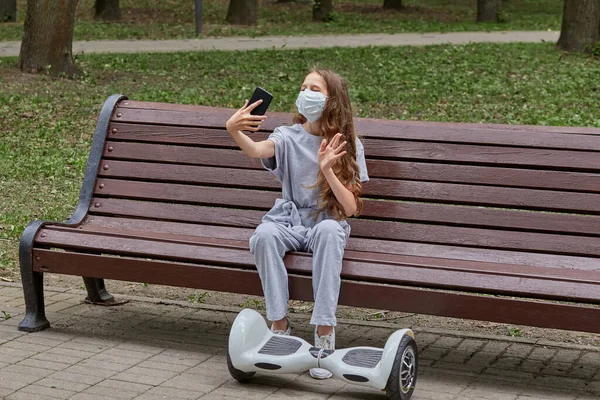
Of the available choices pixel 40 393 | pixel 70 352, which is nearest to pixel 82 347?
pixel 70 352

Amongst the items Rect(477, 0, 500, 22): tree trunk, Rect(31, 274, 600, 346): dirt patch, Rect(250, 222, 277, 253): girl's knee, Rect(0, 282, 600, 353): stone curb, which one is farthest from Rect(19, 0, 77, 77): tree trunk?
Rect(477, 0, 500, 22): tree trunk

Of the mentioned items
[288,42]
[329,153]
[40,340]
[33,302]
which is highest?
[329,153]

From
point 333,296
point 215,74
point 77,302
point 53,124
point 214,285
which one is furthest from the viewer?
point 215,74

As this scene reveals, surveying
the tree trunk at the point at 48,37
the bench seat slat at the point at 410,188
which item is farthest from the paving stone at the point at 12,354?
the tree trunk at the point at 48,37

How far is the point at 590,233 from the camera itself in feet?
15.1

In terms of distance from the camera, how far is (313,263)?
4406 mm

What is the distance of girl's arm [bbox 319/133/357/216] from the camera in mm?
4422

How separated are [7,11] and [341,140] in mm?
21942

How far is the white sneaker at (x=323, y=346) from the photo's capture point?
441 cm

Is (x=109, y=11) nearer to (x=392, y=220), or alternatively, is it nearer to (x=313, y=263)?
(x=392, y=220)

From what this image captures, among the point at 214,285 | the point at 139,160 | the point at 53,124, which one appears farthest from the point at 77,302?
the point at 53,124

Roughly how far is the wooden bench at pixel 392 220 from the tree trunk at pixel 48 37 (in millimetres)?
7185

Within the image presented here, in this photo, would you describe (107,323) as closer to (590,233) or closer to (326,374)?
(326,374)

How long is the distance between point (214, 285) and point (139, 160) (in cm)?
108
